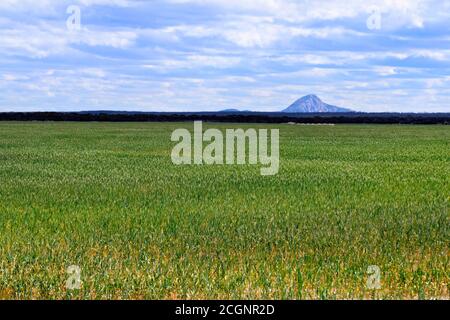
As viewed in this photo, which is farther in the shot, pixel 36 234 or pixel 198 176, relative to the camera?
pixel 198 176

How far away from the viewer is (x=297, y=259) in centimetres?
1098

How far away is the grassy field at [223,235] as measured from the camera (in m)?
9.12

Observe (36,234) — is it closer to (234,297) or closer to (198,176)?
(234,297)

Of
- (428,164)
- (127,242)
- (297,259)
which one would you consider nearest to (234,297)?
(297,259)

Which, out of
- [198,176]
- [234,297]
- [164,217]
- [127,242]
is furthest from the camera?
[198,176]

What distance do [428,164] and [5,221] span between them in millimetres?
21746

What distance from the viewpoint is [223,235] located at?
13.0 meters

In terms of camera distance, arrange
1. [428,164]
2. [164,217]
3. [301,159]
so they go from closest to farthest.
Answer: [164,217] < [428,164] < [301,159]

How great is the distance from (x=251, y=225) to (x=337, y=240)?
6.73 feet

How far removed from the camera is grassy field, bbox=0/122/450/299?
912 cm

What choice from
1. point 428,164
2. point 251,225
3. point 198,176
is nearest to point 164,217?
point 251,225

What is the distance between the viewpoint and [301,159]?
115 ft

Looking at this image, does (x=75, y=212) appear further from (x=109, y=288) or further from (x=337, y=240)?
(x=109, y=288)
